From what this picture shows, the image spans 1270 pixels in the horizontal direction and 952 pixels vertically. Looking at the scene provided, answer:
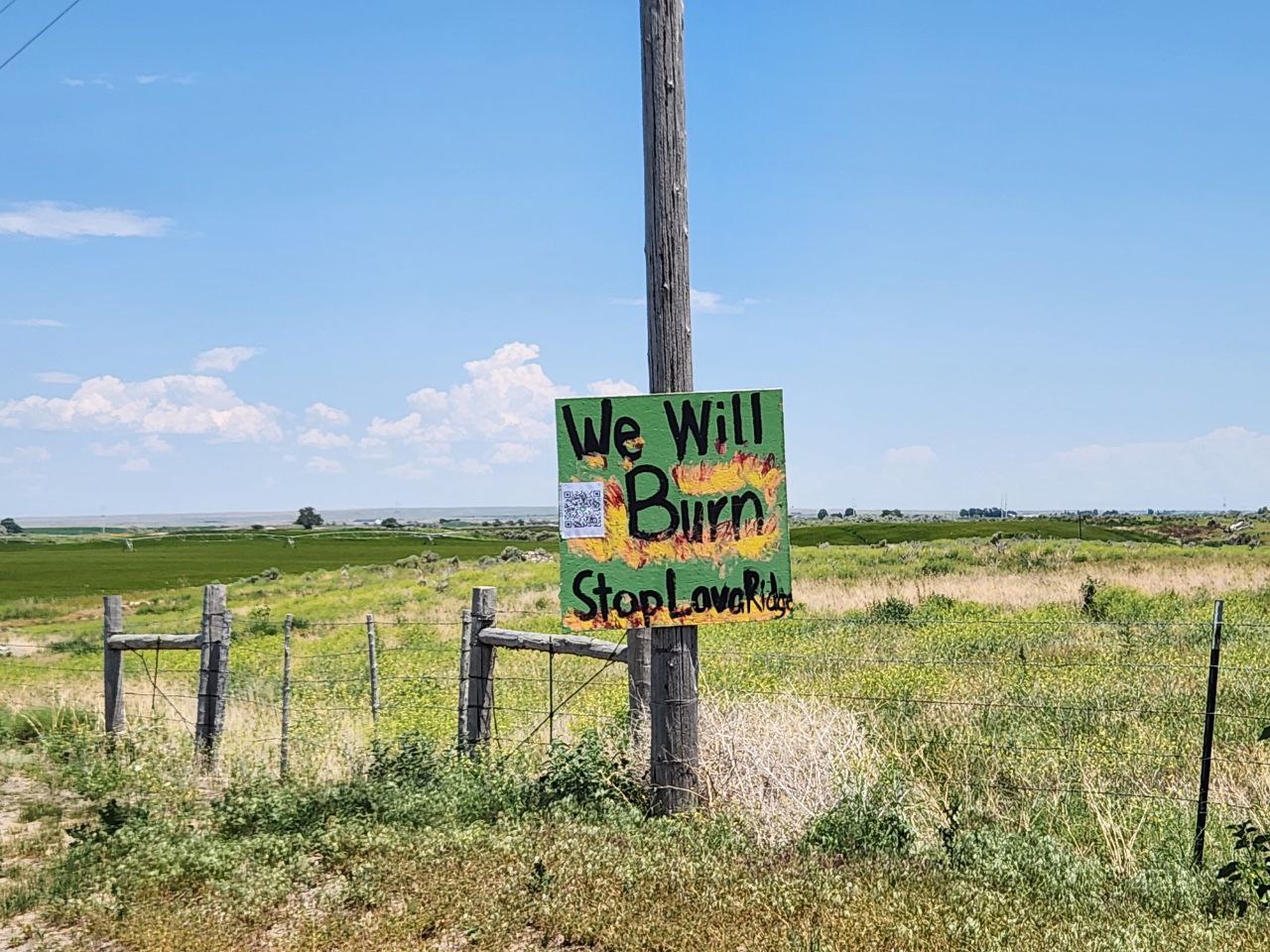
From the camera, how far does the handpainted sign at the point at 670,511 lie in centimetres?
665

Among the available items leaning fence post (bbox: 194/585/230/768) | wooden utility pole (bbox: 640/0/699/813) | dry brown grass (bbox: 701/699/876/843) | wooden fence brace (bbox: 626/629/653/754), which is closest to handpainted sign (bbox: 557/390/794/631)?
wooden utility pole (bbox: 640/0/699/813)

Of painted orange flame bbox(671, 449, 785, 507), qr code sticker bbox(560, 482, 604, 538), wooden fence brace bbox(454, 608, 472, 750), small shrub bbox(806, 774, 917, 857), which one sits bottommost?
small shrub bbox(806, 774, 917, 857)

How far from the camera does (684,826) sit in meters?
6.17

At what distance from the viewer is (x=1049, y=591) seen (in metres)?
22.2

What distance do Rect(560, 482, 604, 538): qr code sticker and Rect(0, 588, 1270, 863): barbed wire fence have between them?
1391 mm

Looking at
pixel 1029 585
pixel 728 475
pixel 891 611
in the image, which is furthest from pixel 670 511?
pixel 1029 585

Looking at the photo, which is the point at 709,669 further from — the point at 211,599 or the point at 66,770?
the point at 66,770

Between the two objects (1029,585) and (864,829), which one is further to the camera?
(1029,585)

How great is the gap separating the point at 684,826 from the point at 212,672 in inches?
232

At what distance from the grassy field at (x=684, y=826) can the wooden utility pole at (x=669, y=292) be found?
310mm

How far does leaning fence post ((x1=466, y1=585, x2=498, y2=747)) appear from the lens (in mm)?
8109

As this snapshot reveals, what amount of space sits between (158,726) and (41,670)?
13.0m

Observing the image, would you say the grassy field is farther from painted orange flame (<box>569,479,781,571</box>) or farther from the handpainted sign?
painted orange flame (<box>569,479,781,571</box>)

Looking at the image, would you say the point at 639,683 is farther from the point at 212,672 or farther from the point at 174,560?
the point at 174,560
